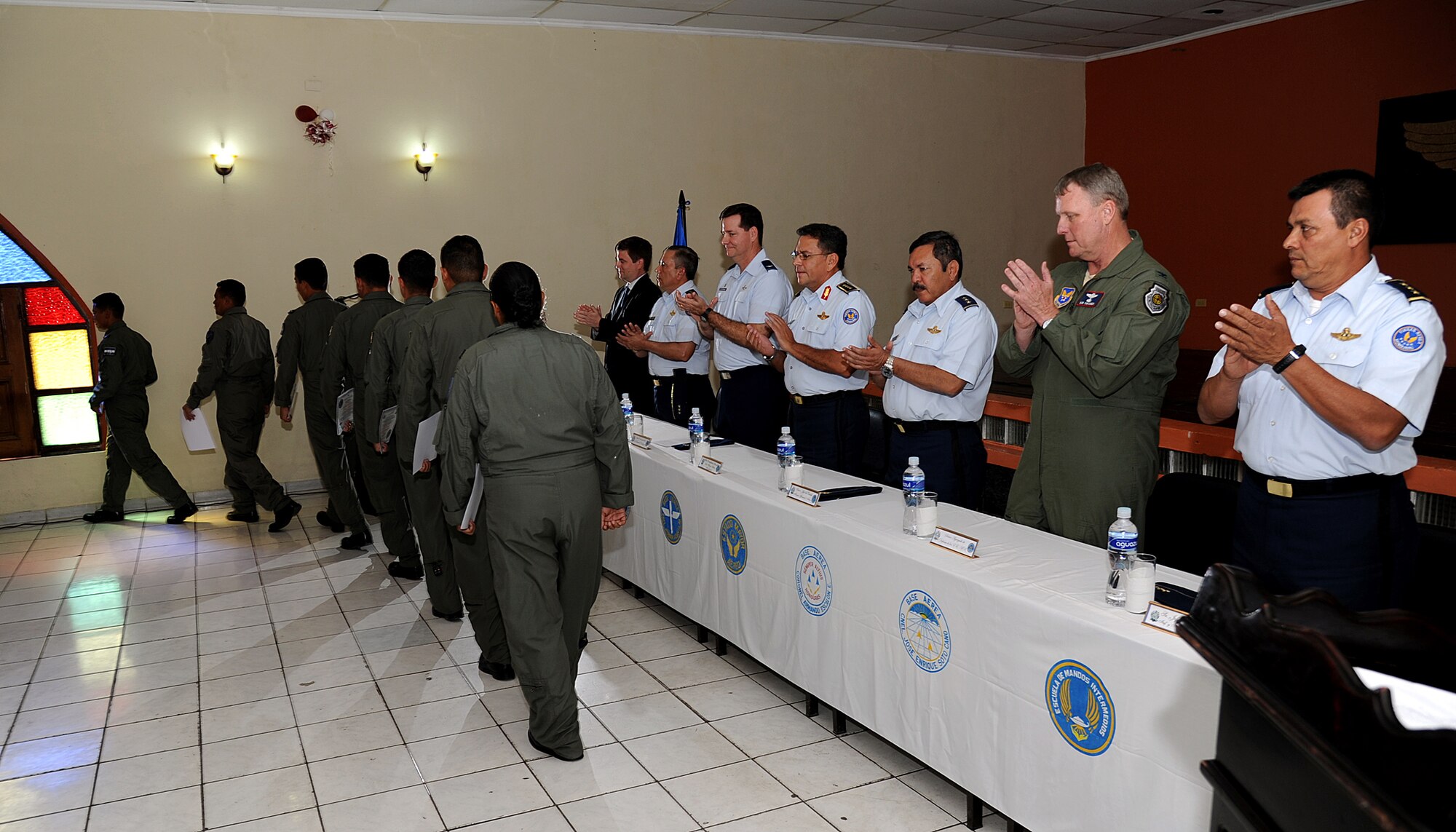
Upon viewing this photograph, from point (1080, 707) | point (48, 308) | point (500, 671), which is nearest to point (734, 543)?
point (500, 671)

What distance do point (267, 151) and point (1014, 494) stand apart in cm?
591

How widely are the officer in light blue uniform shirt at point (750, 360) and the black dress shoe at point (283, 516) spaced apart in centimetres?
304

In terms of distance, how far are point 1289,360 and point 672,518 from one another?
8.57 feet

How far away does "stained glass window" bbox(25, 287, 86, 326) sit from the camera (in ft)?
22.0

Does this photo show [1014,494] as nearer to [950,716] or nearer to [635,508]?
[950,716]

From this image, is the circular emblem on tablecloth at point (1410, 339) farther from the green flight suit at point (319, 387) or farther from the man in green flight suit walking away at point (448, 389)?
the green flight suit at point (319, 387)

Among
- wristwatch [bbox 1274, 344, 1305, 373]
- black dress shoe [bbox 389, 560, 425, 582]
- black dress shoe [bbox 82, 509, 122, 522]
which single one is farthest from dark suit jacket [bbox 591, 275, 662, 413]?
wristwatch [bbox 1274, 344, 1305, 373]

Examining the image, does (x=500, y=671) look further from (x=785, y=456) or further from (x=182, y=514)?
(x=182, y=514)

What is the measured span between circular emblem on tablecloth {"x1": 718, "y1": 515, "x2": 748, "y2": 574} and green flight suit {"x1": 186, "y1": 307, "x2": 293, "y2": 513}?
391 centimetres

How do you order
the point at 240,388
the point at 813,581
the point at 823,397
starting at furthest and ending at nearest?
the point at 240,388 → the point at 823,397 → the point at 813,581

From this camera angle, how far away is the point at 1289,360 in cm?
227

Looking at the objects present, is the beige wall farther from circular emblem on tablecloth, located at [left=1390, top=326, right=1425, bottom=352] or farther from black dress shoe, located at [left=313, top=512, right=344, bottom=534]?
circular emblem on tablecloth, located at [left=1390, top=326, right=1425, bottom=352]

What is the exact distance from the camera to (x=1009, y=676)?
249 cm

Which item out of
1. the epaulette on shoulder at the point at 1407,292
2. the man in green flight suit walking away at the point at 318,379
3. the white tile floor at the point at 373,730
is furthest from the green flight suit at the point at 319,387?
the epaulette on shoulder at the point at 1407,292
